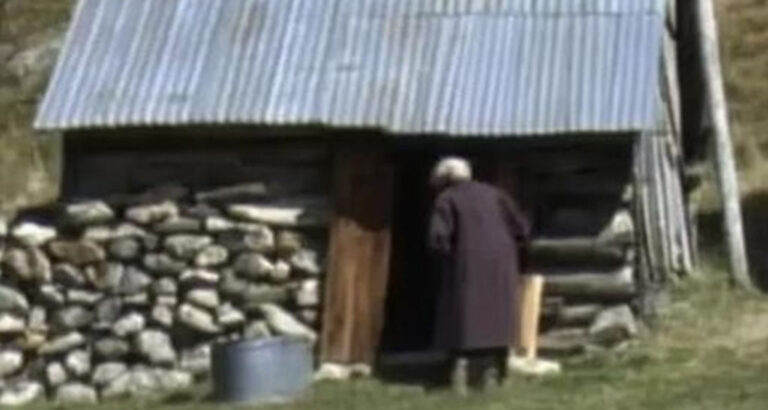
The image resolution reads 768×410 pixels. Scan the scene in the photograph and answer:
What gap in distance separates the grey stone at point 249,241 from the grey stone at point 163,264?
344 millimetres

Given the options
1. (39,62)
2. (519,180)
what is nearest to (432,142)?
(519,180)

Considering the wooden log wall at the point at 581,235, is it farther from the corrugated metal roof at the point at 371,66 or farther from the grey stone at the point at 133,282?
the grey stone at the point at 133,282

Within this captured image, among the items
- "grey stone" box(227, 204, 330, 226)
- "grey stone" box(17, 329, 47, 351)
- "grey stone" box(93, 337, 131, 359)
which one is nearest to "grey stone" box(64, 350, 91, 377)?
"grey stone" box(93, 337, 131, 359)

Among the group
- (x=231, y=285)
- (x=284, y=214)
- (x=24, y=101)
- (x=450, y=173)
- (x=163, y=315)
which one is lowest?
(x=163, y=315)

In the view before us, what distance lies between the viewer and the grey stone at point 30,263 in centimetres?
1889

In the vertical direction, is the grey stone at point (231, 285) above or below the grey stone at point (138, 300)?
above

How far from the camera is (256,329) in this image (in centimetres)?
1859

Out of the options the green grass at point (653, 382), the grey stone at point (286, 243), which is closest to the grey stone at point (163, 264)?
the grey stone at point (286, 243)

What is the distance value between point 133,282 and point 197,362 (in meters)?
0.75

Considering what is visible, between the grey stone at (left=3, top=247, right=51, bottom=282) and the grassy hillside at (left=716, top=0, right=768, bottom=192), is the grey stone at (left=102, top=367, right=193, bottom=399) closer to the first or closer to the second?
the grey stone at (left=3, top=247, right=51, bottom=282)

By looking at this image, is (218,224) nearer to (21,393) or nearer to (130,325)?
(130,325)

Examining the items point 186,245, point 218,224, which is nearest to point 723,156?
point 218,224

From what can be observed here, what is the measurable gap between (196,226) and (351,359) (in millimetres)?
1475

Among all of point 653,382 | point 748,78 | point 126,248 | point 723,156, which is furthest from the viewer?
point 748,78
